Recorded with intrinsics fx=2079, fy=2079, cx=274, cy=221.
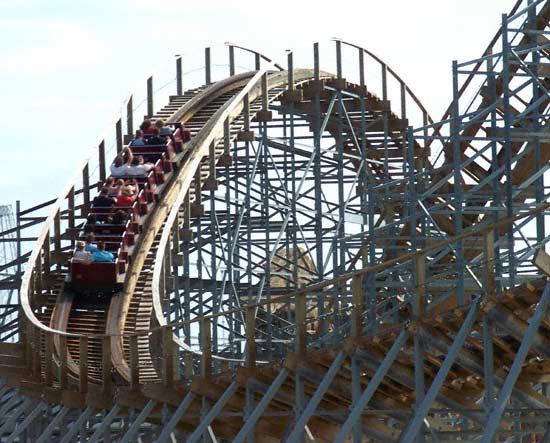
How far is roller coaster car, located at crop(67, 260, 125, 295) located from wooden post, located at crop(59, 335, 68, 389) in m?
2.44

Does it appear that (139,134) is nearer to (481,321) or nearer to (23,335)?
(23,335)

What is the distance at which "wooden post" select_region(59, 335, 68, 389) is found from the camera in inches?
→ 1150

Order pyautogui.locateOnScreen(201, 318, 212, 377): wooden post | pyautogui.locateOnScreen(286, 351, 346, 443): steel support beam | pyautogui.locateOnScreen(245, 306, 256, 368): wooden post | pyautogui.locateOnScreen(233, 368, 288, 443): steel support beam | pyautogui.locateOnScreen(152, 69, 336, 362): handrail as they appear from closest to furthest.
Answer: pyautogui.locateOnScreen(286, 351, 346, 443): steel support beam
pyautogui.locateOnScreen(233, 368, 288, 443): steel support beam
pyautogui.locateOnScreen(245, 306, 256, 368): wooden post
pyautogui.locateOnScreen(201, 318, 212, 377): wooden post
pyautogui.locateOnScreen(152, 69, 336, 362): handrail

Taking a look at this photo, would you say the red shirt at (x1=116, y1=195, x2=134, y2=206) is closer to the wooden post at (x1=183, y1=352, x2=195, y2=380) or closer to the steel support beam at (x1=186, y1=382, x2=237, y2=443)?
the wooden post at (x1=183, y1=352, x2=195, y2=380)

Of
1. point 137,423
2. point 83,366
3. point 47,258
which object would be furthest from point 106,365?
point 47,258

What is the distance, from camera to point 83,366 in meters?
28.9

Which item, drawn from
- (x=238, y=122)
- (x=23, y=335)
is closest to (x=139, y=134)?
(x=238, y=122)

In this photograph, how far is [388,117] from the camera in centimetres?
4081

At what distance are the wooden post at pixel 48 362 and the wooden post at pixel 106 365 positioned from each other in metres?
0.89

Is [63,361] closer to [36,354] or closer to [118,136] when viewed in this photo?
[36,354]

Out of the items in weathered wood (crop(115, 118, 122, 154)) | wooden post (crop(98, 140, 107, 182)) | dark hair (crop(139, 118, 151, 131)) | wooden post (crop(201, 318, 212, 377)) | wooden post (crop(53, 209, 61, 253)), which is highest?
dark hair (crop(139, 118, 151, 131))

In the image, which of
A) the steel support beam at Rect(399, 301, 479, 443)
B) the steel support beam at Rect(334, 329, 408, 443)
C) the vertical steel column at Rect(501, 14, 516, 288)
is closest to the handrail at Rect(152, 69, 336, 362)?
the vertical steel column at Rect(501, 14, 516, 288)

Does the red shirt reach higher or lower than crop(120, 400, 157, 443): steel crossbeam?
higher

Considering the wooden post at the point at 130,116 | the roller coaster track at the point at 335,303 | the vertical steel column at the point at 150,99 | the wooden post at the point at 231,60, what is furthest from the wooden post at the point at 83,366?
the wooden post at the point at 231,60
